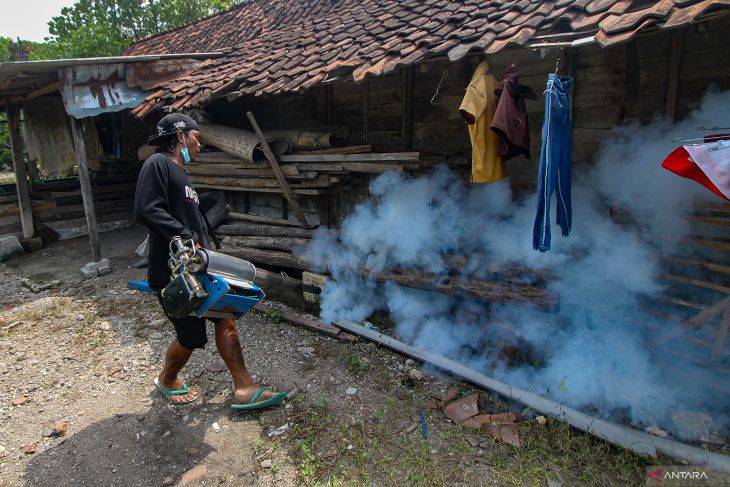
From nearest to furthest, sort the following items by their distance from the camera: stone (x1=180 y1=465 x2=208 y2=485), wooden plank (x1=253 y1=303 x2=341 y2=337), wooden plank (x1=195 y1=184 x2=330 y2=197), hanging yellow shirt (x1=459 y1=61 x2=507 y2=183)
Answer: stone (x1=180 y1=465 x2=208 y2=485), hanging yellow shirt (x1=459 y1=61 x2=507 y2=183), wooden plank (x1=253 y1=303 x2=341 y2=337), wooden plank (x1=195 y1=184 x2=330 y2=197)

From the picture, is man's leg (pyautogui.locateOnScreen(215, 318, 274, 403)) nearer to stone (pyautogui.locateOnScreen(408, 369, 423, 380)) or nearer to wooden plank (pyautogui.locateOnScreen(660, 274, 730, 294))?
stone (pyautogui.locateOnScreen(408, 369, 423, 380))

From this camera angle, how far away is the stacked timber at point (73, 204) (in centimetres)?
972

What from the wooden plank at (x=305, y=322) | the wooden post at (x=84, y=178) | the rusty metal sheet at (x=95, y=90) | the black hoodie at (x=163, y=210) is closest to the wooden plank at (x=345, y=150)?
the wooden plank at (x=305, y=322)

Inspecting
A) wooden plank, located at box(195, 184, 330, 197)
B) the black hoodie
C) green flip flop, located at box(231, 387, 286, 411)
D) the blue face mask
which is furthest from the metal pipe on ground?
the blue face mask

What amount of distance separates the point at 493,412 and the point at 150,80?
24.9ft

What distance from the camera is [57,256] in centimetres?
897

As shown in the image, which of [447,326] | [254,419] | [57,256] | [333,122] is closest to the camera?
[254,419]

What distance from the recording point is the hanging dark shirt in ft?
12.0

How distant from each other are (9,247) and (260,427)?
8652mm

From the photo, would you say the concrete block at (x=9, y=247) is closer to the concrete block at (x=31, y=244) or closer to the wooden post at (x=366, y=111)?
the concrete block at (x=31, y=244)

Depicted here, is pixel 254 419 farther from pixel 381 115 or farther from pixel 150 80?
pixel 150 80

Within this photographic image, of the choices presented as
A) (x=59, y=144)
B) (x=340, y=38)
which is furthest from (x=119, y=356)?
(x=59, y=144)

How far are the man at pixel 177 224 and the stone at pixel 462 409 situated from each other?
1.47 m

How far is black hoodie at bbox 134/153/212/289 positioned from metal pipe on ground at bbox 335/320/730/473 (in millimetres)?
2553
